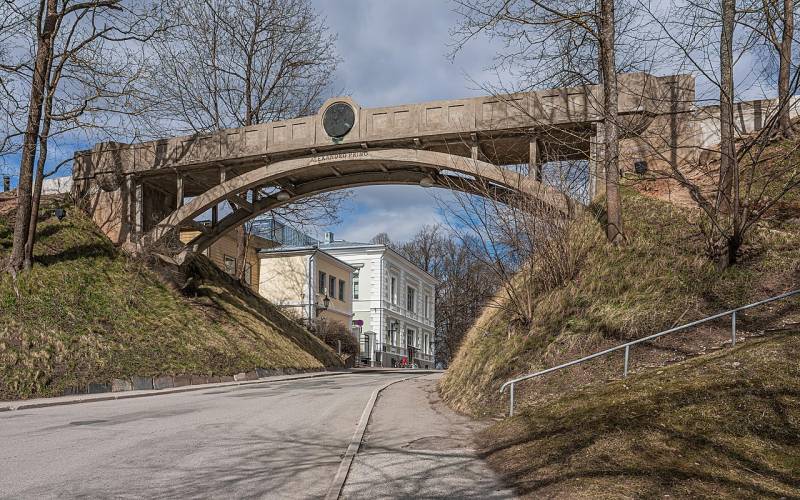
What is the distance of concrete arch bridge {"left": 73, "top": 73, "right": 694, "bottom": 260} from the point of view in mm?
16125

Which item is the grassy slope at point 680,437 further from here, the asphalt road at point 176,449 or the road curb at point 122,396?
the road curb at point 122,396

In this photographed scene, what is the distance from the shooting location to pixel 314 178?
2320cm

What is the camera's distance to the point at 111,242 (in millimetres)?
23484

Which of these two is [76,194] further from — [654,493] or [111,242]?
[654,493]

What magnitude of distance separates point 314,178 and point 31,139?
8.80m

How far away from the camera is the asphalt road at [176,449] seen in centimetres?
592

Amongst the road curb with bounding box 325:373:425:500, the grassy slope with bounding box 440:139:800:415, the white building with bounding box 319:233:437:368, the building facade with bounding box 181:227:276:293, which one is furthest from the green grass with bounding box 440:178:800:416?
the white building with bounding box 319:233:437:368

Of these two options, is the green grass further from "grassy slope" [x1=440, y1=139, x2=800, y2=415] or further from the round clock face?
the round clock face

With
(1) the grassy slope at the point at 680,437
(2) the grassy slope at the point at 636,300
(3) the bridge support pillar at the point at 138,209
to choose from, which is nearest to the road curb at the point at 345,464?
(1) the grassy slope at the point at 680,437

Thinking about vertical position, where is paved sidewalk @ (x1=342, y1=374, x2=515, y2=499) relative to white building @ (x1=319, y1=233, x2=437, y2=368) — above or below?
below

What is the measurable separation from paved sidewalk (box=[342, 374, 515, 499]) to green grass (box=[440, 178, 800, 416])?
114cm

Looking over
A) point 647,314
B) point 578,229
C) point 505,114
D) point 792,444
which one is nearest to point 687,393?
point 792,444

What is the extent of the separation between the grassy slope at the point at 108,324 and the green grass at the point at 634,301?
9208mm

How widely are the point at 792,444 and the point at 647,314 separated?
16.6ft
